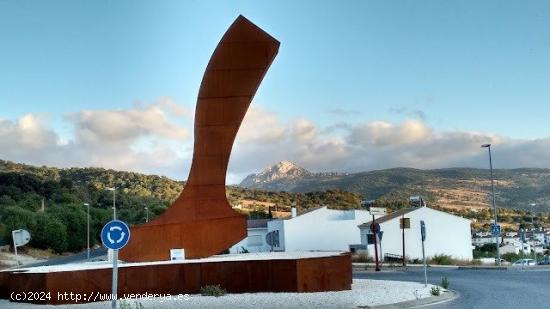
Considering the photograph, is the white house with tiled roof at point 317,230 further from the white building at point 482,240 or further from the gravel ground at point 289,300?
the gravel ground at point 289,300

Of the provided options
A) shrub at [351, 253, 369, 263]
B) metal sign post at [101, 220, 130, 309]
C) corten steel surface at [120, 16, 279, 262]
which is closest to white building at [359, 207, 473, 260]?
shrub at [351, 253, 369, 263]

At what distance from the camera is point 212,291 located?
731 inches

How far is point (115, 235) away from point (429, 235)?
5061 cm

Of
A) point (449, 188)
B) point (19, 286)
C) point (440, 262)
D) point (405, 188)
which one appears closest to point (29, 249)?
point (440, 262)

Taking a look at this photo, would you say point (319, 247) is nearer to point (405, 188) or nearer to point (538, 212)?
point (405, 188)

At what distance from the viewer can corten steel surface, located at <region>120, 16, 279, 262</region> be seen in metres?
23.0

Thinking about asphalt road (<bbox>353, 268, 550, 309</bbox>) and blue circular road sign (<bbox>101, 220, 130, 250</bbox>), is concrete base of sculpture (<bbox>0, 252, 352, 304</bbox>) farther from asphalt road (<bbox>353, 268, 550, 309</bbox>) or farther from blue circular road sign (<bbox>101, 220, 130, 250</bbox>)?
blue circular road sign (<bbox>101, 220, 130, 250</bbox>)

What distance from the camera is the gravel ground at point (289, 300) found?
1620cm

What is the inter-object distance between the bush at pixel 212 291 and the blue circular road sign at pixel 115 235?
6896 mm

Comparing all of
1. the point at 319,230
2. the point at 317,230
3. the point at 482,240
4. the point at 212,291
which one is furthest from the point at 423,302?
the point at 482,240

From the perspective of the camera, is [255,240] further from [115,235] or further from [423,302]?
[115,235]

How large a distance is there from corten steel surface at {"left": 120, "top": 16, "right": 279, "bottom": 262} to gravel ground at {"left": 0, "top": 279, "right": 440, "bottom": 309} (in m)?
4.86

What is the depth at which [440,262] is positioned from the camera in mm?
46938

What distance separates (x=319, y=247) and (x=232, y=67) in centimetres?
4579
